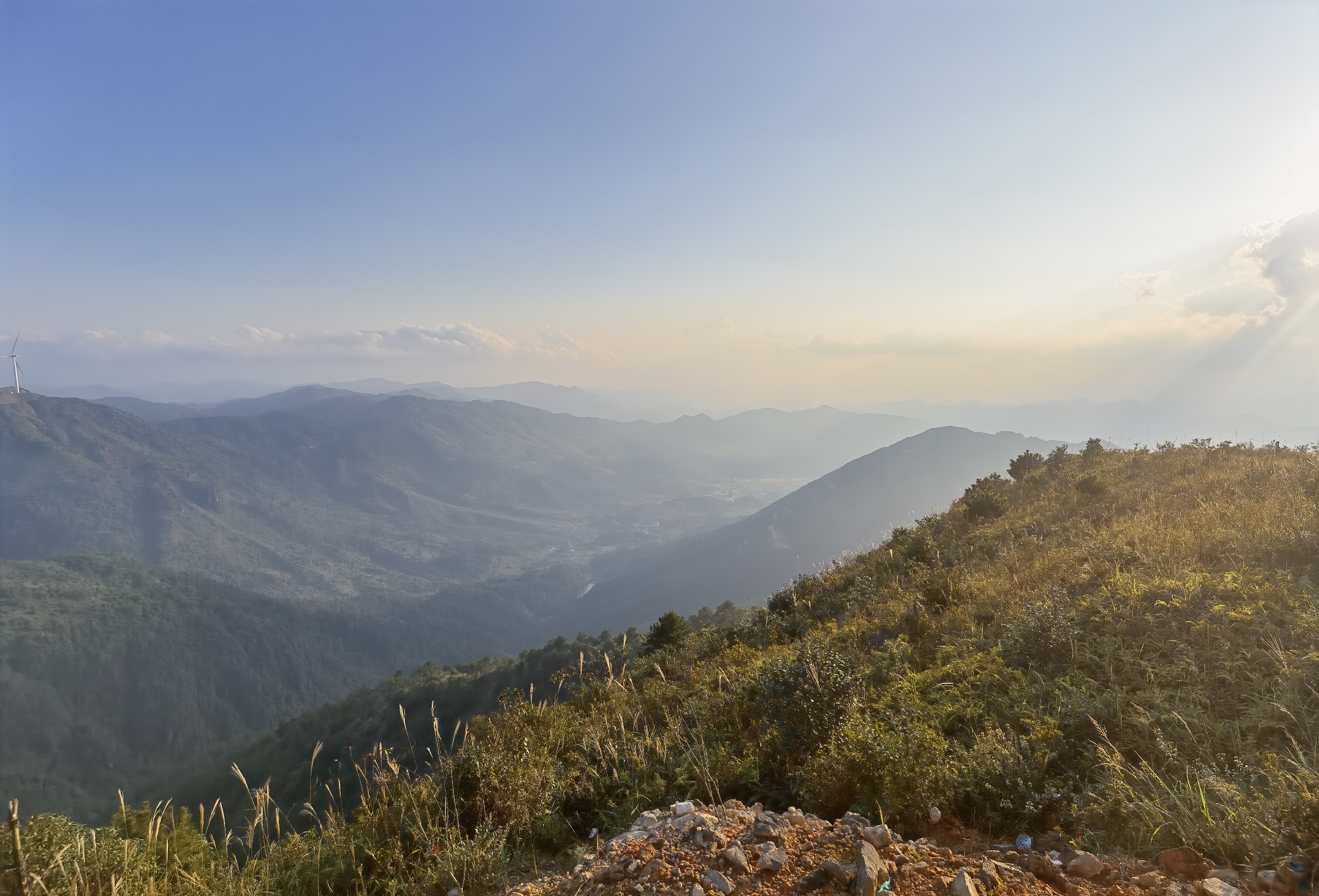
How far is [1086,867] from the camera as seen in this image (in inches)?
115

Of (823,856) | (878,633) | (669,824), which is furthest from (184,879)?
(878,633)

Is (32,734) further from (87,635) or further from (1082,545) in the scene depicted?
(1082,545)

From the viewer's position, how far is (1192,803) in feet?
10.8

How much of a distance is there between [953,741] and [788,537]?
574 ft

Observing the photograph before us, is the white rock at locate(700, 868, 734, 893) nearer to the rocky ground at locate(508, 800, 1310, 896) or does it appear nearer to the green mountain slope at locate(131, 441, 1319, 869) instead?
the rocky ground at locate(508, 800, 1310, 896)

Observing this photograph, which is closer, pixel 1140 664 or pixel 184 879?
pixel 184 879

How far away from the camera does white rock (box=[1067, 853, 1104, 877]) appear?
115 inches

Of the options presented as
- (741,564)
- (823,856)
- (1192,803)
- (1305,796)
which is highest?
(1305,796)

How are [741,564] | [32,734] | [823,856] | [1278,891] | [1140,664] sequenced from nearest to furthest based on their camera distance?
[1278,891], [823,856], [1140,664], [32,734], [741,564]

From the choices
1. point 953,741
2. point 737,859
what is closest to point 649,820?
point 737,859

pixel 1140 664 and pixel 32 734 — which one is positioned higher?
pixel 1140 664

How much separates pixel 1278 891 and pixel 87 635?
213657mm

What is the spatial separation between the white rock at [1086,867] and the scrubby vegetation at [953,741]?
0.40 metres

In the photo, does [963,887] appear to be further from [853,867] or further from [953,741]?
[953,741]
